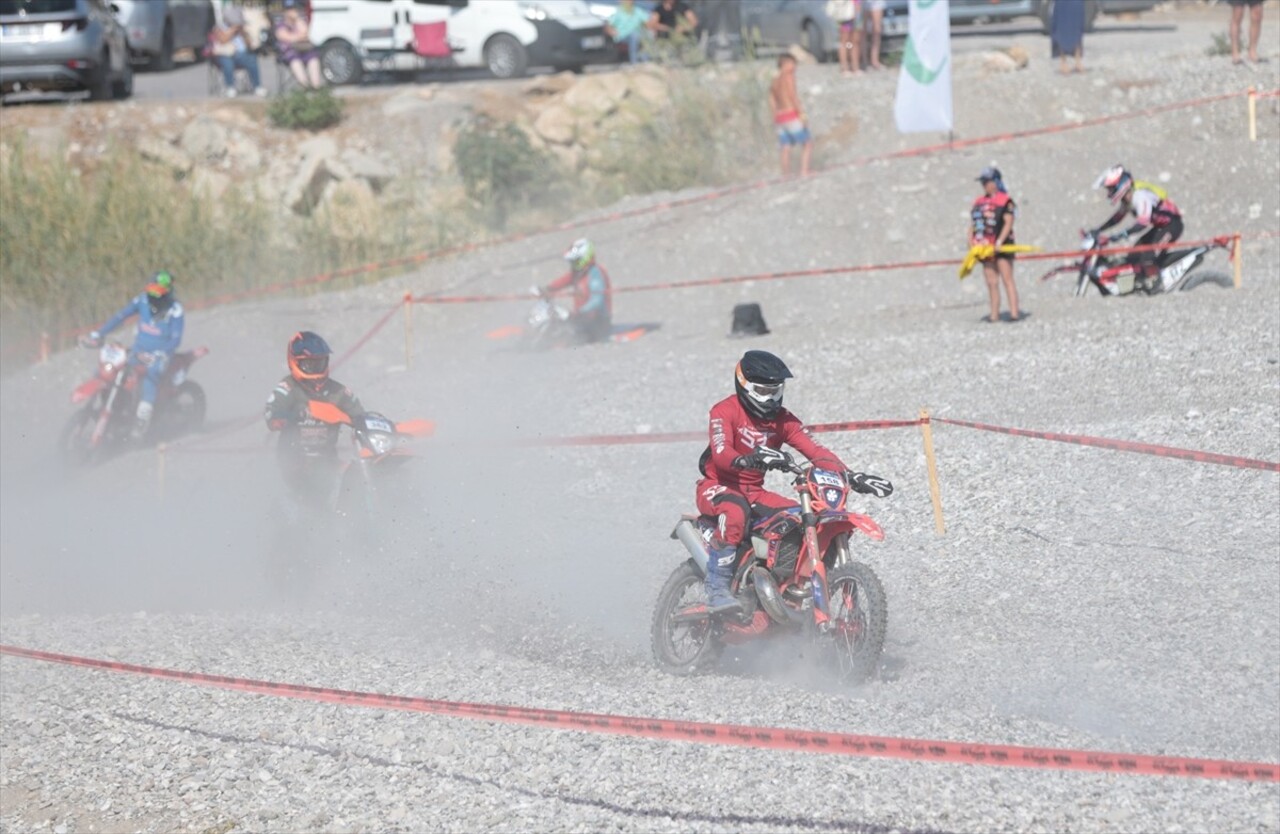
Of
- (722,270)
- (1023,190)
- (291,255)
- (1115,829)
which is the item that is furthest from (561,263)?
(1115,829)

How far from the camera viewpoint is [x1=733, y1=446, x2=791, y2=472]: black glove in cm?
808

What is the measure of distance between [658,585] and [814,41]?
1987cm

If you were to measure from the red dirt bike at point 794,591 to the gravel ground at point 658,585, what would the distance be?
0.23 m

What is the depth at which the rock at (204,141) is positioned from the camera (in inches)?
1097

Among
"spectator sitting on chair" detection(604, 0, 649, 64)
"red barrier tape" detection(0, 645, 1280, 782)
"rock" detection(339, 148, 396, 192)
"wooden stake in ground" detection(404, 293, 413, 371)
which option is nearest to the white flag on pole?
"wooden stake in ground" detection(404, 293, 413, 371)

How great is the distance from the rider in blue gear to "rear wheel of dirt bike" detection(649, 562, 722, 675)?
8874mm

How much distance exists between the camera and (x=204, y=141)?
A: 27.9m

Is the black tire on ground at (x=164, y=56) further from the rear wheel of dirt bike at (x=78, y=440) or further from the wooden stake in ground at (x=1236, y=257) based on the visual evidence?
the wooden stake in ground at (x=1236, y=257)

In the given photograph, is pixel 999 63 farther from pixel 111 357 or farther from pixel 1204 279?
pixel 111 357

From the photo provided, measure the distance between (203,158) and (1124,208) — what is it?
16657 millimetres

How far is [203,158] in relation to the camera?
1097 inches

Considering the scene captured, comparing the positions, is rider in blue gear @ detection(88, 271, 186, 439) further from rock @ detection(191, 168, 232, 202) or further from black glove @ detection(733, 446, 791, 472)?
rock @ detection(191, 168, 232, 202)

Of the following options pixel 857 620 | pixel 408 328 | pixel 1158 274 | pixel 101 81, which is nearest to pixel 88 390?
pixel 408 328

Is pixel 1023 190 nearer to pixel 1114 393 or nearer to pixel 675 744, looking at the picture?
pixel 1114 393
